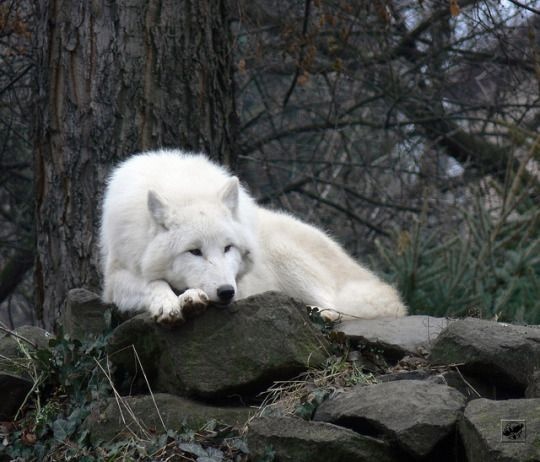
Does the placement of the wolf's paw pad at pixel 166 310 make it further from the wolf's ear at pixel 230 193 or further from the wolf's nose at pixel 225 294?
the wolf's ear at pixel 230 193

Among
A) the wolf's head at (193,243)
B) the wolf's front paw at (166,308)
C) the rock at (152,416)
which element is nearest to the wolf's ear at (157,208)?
the wolf's head at (193,243)

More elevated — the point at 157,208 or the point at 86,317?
the point at 157,208

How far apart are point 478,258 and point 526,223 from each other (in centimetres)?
94

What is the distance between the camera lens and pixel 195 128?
648 cm

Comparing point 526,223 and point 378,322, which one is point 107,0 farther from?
point 526,223

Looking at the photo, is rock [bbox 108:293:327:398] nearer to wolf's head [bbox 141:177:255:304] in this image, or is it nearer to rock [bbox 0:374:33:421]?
wolf's head [bbox 141:177:255:304]

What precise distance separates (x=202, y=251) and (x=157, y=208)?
372mm

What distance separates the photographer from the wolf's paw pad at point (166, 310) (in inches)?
177

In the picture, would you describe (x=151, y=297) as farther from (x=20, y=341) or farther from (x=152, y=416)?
Result: (x=20, y=341)

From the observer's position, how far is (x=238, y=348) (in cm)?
442

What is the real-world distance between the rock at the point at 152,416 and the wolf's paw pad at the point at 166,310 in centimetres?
39

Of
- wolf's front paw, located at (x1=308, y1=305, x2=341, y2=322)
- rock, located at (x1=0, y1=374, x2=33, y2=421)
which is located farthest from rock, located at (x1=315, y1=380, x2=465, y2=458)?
rock, located at (x1=0, y1=374, x2=33, y2=421)

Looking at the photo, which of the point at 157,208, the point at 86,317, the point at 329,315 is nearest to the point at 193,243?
the point at 157,208

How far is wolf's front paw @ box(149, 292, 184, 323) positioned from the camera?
450cm
